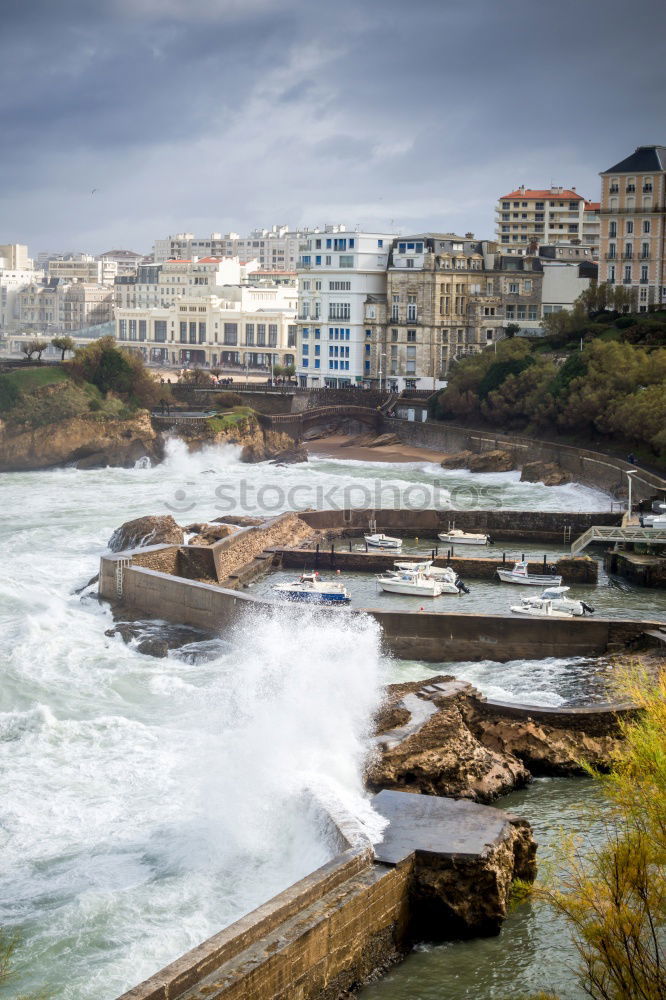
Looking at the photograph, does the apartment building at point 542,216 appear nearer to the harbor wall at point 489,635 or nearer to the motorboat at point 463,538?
the motorboat at point 463,538

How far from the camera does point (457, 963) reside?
49.9ft

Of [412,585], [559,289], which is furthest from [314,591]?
[559,289]

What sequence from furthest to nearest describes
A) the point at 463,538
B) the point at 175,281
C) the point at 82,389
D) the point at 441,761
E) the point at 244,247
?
the point at 244,247 → the point at 175,281 → the point at 82,389 → the point at 463,538 → the point at 441,761

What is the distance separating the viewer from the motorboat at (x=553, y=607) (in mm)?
30641

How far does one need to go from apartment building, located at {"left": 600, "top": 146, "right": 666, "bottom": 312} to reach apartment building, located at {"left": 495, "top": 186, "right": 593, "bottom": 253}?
3324 centimetres

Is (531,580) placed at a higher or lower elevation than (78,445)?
lower

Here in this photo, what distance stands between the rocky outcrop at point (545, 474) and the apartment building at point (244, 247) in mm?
123440

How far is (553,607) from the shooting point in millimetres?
31047

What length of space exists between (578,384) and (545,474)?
6822mm

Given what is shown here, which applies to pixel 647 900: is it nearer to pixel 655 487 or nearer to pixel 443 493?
pixel 655 487

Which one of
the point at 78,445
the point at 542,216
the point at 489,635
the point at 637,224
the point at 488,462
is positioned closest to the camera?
the point at 489,635

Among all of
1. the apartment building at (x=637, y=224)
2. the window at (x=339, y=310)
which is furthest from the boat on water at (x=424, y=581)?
the window at (x=339, y=310)

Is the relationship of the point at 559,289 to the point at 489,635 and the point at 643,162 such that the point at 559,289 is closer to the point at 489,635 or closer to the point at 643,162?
the point at 643,162

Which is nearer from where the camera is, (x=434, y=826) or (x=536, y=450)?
(x=434, y=826)
